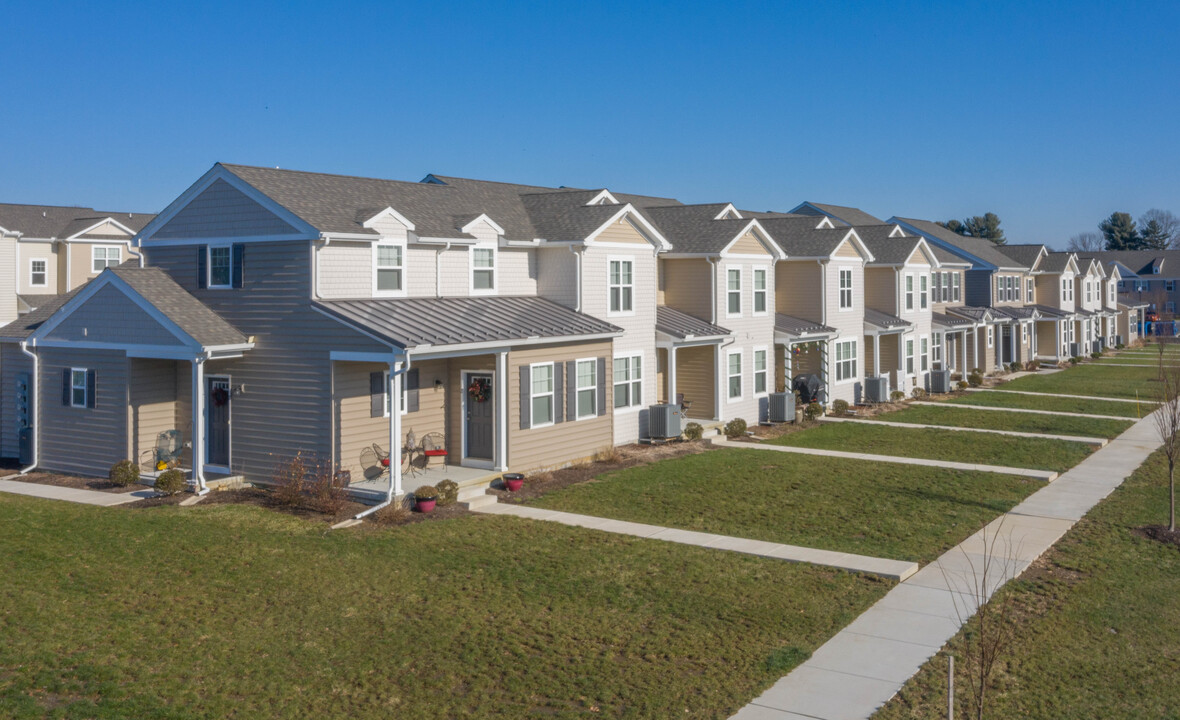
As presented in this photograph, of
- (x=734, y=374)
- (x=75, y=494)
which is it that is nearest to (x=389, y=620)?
(x=75, y=494)

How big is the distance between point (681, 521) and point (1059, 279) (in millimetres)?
50033

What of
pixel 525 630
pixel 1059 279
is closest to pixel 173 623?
pixel 525 630

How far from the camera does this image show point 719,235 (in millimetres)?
29500

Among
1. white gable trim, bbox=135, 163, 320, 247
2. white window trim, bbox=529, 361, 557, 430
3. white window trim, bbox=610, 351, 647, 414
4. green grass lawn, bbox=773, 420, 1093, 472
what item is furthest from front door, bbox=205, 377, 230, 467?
green grass lawn, bbox=773, 420, 1093, 472

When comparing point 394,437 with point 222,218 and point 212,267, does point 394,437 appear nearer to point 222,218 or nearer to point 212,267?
point 212,267

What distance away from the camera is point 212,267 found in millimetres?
21156

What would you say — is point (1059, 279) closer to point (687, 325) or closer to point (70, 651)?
point (687, 325)

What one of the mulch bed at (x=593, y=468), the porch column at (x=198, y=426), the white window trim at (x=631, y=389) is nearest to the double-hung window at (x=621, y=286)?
the white window trim at (x=631, y=389)

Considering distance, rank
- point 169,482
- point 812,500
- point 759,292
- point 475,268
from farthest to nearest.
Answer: point 759,292 < point 475,268 < point 812,500 < point 169,482

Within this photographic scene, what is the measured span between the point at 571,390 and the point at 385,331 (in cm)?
595

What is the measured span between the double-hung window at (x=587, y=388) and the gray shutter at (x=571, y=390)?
196 mm

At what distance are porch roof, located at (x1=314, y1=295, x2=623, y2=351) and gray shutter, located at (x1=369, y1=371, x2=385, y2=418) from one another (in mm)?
1272

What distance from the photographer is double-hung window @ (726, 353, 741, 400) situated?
30.0 m

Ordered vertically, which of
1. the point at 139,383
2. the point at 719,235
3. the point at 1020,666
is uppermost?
the point at 719,235
